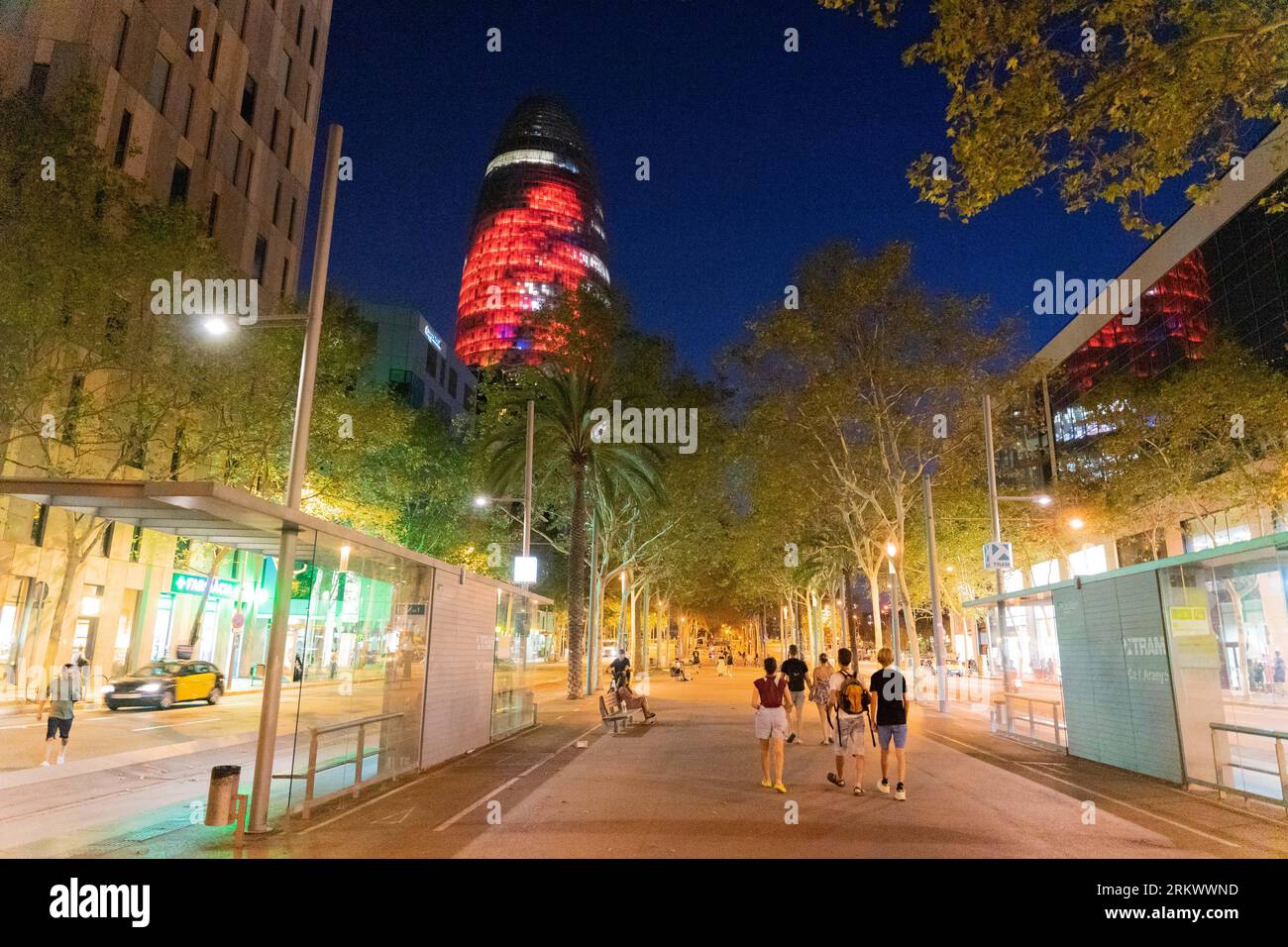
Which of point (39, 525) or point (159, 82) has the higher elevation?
point (159, 82)

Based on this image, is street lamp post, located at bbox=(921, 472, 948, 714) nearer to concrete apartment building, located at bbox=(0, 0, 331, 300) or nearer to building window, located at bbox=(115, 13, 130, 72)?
concrete apartment building, located at bbox=(0, 0, 331, 300)

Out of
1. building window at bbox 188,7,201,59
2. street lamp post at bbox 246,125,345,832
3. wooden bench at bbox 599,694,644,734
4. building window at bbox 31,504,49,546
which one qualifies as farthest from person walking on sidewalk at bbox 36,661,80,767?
building window at bbox 188,7,201,59

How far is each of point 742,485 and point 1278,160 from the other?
96.5ft

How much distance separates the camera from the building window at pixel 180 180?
32125mm

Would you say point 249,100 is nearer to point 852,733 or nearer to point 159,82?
point 159,82

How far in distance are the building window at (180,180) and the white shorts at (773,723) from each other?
1293 inches

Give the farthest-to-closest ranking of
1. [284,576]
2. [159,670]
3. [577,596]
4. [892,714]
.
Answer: [577,596]
[159,670]
[892,714]
[284,576]

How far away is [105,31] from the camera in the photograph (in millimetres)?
28062

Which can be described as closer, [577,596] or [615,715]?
[615,715]

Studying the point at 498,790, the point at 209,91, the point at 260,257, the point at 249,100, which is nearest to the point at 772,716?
the point at 498,790

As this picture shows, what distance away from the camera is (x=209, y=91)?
34156 millimetres

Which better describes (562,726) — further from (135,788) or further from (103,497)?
(103,497)

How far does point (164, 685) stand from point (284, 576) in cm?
2027

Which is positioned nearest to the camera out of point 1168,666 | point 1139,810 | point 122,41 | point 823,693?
point 1139,810
